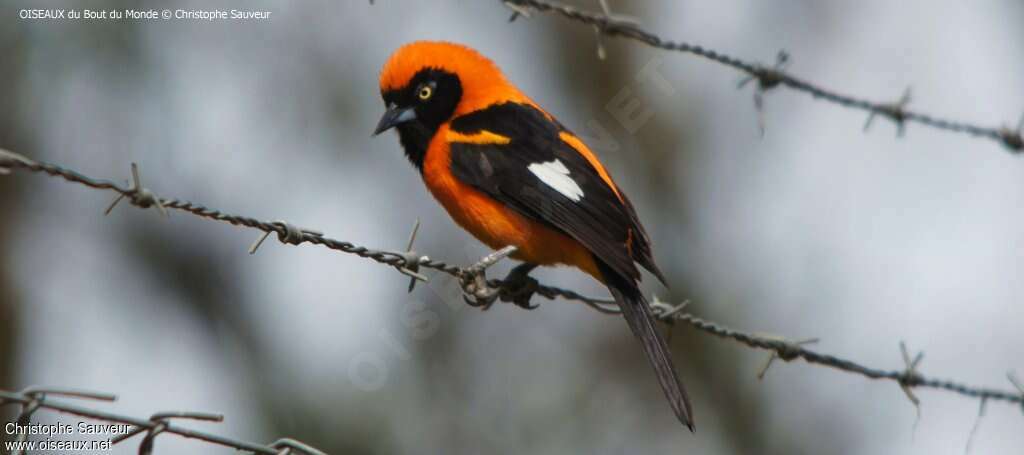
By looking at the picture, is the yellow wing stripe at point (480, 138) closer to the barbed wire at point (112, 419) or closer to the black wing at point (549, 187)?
the black wing at point (549, 187)

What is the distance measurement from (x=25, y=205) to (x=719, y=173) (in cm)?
771

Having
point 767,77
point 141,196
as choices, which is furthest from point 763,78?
point 141,196

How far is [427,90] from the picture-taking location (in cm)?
616

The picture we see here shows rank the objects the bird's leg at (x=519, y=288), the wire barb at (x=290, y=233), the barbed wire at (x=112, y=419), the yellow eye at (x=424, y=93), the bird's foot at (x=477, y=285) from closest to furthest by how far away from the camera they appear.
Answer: the barbed wire at (x=112, y=419) < the wire barb at (x=290, y=233) < the bird's foot at (x=477, y=285) < the bird's leg at (x=519, y=288) < the yellow eye at (x=424, y=93)

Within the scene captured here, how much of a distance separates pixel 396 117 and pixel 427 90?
0.24m

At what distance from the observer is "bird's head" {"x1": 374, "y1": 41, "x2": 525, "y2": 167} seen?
19.8ft

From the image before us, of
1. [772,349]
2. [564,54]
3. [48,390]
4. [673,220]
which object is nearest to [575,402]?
[673,220]

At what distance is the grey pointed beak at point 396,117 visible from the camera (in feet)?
19.7

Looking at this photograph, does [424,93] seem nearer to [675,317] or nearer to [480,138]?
[480,138]

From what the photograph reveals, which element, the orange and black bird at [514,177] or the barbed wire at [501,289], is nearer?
the barbed wire at [501,289]

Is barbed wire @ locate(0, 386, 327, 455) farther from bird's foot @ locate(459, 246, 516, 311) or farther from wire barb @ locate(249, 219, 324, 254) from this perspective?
bird's foot @ locate(459, 246, 516, 311)

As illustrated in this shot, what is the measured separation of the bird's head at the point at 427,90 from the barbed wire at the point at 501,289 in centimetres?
90

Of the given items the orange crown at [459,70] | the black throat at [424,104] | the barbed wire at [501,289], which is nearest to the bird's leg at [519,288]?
the barbed wire at [501,289]

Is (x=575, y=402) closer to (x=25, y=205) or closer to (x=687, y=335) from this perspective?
(x=687, y=335)
